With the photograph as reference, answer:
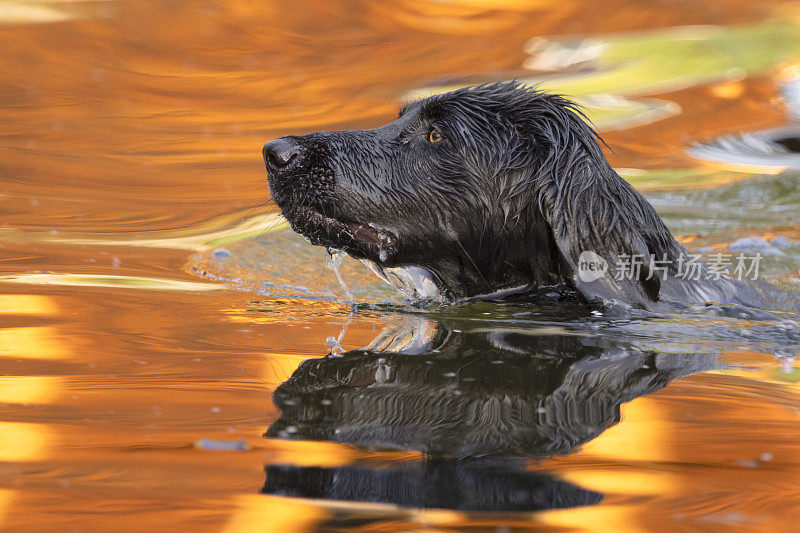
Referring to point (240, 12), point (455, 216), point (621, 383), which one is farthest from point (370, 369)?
point (240, 12)

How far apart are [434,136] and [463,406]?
1.90 metres

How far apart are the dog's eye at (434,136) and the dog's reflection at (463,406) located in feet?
3.05

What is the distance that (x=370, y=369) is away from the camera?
400 centimetres

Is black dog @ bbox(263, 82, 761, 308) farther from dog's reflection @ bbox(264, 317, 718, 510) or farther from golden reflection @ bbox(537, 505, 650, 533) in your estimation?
golden reflection @ bbox(537, 505, 650, 533)

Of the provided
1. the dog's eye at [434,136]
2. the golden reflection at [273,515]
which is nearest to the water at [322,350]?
the golden reflection at [273,515]

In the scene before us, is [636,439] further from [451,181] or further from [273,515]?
[451,181]

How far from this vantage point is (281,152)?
16.0ft

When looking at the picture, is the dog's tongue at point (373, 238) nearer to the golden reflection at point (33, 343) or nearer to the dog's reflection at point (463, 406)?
the dog's reflection at point (463, 406)

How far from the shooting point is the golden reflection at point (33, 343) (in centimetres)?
414

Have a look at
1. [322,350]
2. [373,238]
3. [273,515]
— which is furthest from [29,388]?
[373,238]

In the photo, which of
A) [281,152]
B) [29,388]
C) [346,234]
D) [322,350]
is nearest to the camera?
[29,388]

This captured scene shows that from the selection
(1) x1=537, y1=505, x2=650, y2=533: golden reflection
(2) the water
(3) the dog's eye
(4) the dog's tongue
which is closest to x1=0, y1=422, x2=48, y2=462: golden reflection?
(2) the water

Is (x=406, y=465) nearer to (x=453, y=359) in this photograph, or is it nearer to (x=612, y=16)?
(x=453, y=359)

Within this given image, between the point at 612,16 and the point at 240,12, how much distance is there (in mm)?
4733
